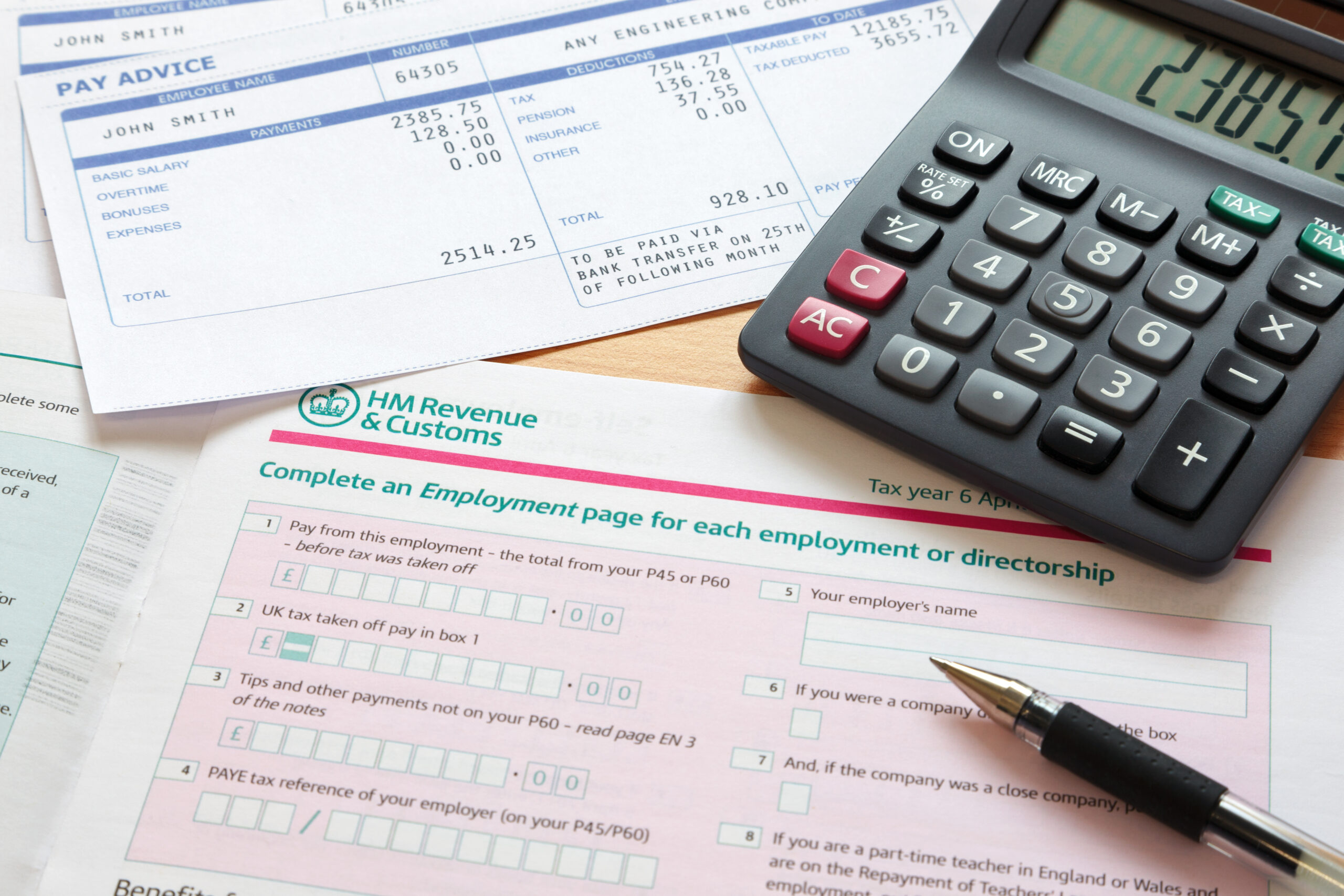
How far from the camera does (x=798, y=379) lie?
0.41 metres

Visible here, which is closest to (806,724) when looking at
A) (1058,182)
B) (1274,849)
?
(1274,849)

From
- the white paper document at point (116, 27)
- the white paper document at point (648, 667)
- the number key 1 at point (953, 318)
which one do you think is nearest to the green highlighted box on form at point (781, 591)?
the white paper document at point (648, 667)

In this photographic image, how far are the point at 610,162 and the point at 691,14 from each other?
0.12 m

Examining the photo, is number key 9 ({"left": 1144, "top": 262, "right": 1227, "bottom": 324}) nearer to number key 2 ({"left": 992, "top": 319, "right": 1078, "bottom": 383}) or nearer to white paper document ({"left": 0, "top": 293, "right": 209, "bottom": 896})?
number key 2 ({"left": 992, "top": 319, "right": 1078, "bottom": 383})

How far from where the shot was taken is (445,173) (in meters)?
0.49

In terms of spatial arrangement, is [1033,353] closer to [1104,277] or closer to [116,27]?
[1104,277]

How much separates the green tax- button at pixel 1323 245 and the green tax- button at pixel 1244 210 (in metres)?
0.01

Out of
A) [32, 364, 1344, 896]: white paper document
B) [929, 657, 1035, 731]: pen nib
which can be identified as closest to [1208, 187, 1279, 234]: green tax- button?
[32, 364, 1344, 896]: white paper document

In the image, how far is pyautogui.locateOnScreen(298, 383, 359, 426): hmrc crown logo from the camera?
16.8 inches

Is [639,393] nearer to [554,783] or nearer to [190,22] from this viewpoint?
[554,783]

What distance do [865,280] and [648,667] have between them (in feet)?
0.59

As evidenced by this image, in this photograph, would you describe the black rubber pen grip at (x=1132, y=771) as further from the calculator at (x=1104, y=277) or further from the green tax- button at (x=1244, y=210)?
the green tax- button at (x=1244, y=210)

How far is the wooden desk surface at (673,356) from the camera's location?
0.44m

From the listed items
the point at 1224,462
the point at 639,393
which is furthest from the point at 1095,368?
the point at 639,393
